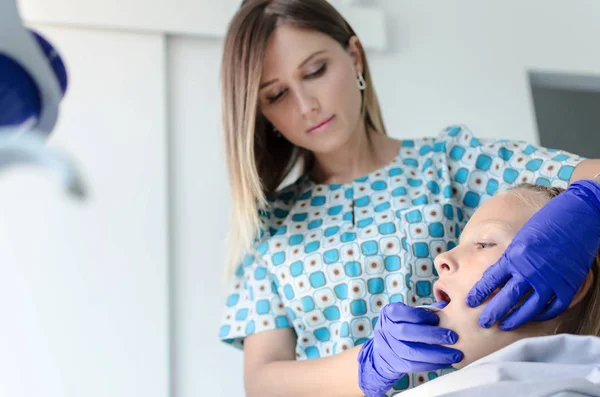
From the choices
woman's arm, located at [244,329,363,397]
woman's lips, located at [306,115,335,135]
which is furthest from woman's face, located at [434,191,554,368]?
woman's lips, located at [306,115,335,135]

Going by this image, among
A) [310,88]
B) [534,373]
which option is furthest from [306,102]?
[534,373]

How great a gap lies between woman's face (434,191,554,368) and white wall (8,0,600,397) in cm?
85

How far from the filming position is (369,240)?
4.41 feet

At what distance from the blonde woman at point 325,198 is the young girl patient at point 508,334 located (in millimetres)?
268

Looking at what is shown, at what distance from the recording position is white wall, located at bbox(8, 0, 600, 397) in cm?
159

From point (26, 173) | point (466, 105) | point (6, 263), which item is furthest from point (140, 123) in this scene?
point (466, 105)

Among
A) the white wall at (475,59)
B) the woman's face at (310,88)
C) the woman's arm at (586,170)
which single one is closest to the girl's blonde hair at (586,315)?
the woman's arm at (586,170)

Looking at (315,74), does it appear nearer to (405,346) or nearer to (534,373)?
(405,346)

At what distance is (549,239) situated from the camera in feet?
3.03

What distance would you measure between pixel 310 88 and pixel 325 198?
26 cm

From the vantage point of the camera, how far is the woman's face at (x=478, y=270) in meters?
0.93

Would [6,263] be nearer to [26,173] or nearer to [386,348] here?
[26,173]

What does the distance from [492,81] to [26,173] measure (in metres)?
1.42

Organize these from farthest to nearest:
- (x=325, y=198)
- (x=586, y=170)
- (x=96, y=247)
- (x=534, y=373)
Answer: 1. (x=96, y=247)
2. (x=325, y=198)
3. (x=586, y=170)
4. (x=534, y=373)
